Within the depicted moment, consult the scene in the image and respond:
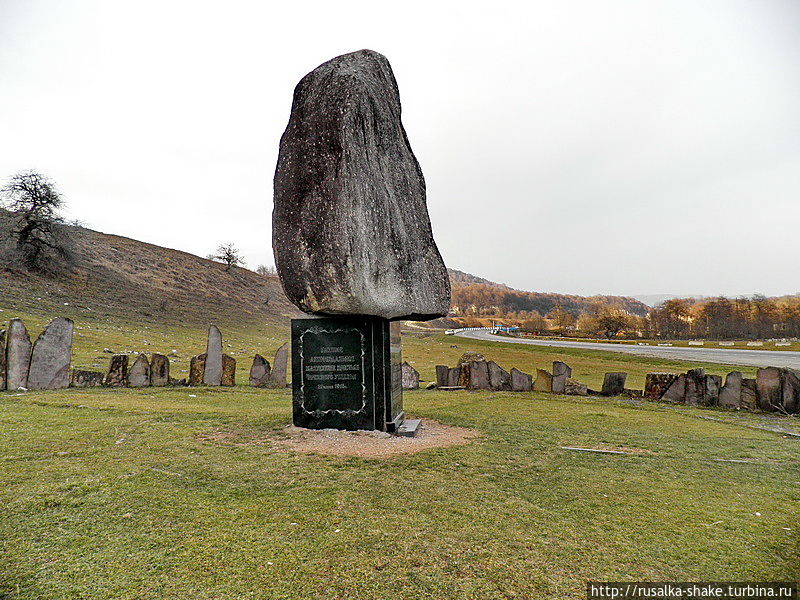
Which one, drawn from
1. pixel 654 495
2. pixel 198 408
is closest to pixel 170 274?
pixel 198 408

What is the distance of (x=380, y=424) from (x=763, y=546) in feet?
16.8

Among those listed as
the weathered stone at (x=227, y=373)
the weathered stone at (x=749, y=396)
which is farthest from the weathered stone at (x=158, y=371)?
the weathered stone at (x=749, y=396)

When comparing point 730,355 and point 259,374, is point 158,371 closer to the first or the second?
point 259,374

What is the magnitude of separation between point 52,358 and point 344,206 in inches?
356

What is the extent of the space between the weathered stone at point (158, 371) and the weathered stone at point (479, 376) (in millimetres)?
8194

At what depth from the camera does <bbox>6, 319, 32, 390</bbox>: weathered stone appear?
437 inches

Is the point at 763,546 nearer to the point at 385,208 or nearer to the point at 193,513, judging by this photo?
the point at 193,513

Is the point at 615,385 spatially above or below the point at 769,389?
below

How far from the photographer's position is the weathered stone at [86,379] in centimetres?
1228

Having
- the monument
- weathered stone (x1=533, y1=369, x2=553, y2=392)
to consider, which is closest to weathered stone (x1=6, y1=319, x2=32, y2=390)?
the monument

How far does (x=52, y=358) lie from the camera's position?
38.3ft

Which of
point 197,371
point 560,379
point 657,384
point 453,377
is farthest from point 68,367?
point 657,384

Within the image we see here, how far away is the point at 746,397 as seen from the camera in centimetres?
1127

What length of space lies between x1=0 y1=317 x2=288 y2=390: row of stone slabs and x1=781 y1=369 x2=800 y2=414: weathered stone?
466 inches
